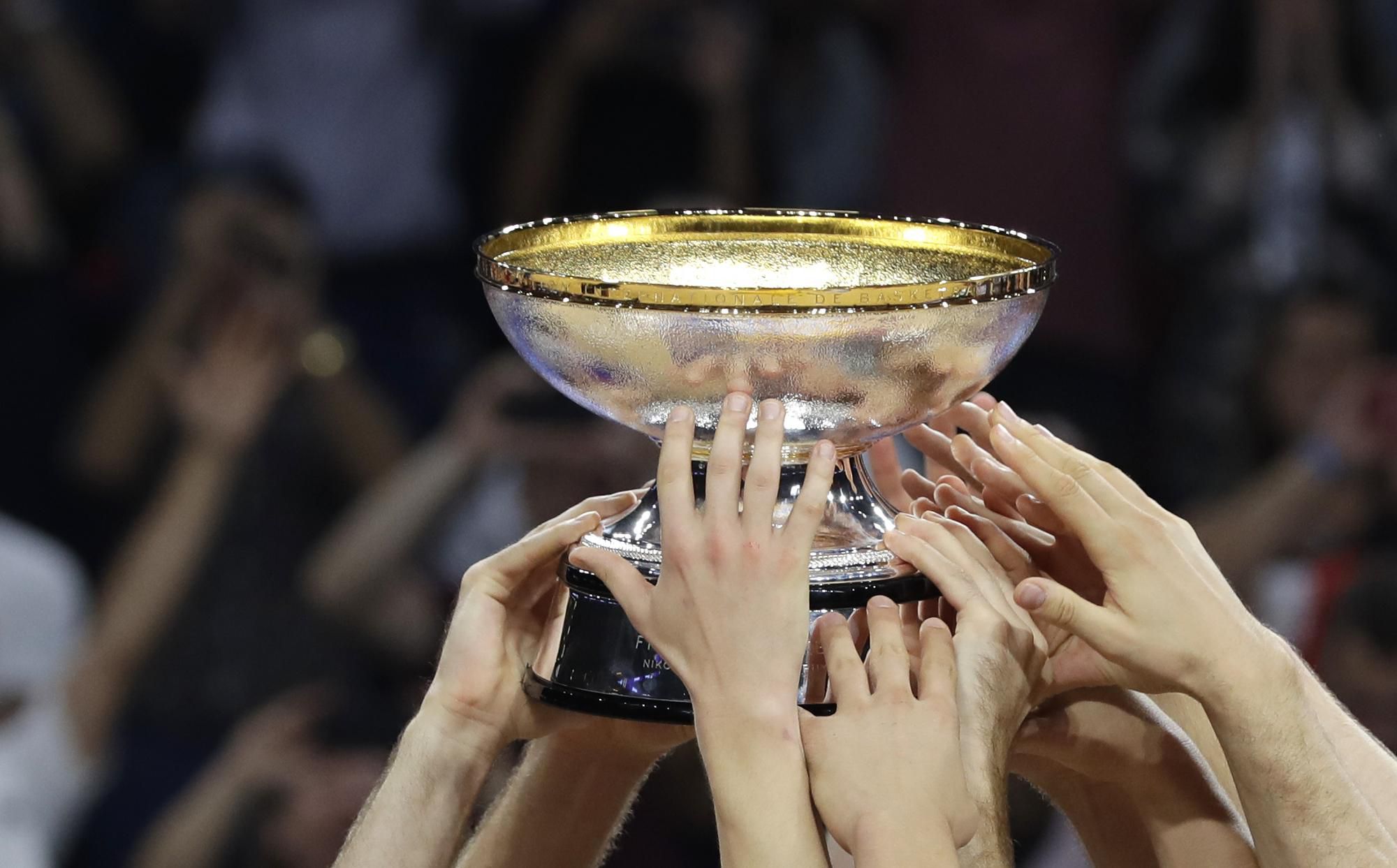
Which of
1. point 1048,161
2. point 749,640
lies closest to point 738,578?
point 749,640

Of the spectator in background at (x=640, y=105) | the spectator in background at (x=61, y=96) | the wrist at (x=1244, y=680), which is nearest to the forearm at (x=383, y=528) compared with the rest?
the spectator in background at (x=640, y=105)

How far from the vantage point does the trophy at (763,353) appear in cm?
101

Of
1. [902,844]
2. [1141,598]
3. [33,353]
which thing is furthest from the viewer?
[33,353]

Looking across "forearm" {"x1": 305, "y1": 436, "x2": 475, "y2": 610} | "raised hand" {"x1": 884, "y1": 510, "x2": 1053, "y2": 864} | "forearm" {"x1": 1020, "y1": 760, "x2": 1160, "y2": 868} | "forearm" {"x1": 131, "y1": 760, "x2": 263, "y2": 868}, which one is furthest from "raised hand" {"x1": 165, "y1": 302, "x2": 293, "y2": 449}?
"raised hand" {"x1": 884, "y1": 510, "x2": 1053, "y2": 864}

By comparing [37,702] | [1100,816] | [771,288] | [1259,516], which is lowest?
[37,702]

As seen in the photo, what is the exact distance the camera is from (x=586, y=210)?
319 cm

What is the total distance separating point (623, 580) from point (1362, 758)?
58 centimetres

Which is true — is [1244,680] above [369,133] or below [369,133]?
below

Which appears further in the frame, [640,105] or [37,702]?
[640,105]

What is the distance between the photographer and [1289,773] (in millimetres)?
1078

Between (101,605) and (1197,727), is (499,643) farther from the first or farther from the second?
(101,605)

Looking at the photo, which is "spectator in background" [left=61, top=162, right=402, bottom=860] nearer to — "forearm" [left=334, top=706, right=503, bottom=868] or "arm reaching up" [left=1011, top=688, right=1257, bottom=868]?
"forearm" [left=334, top=706, right=503, bottom=868]

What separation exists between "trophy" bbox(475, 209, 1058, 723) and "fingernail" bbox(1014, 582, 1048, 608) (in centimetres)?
8

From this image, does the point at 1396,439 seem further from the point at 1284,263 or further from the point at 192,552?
the point at 192,552
